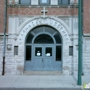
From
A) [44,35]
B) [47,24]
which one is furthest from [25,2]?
[44,35]

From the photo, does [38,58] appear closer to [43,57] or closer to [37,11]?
[43,57]

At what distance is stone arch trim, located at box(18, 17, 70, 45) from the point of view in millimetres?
16703

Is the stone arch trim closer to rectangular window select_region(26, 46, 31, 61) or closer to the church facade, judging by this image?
→ the church facade

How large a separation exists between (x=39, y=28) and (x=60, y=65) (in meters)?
3.75

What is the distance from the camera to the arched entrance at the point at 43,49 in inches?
675

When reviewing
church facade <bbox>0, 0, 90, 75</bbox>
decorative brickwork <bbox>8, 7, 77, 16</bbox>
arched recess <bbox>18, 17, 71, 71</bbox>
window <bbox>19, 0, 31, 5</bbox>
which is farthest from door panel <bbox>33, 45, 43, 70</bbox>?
window <bbox>19, 0, 31, 5</bbox>

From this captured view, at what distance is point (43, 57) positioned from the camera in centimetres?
1730

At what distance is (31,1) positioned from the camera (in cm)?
1703

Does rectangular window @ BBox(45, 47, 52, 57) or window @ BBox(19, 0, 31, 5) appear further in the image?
rectangular window @ BBox(45, 47, 52, 57)

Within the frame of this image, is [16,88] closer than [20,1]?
Yes

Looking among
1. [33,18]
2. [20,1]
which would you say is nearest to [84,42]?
[33,18]

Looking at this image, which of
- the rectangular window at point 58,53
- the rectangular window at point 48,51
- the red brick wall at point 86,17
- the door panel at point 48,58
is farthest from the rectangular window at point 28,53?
the red brick wall at point 86,17

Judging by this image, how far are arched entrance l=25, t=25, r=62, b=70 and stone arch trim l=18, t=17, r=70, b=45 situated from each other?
523 mm

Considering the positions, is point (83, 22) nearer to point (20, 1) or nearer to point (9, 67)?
point (20, 1)
